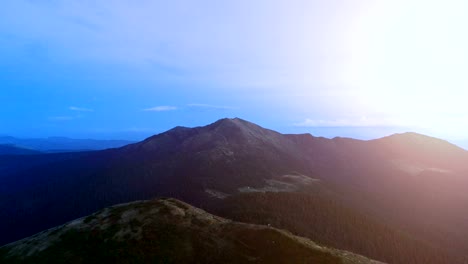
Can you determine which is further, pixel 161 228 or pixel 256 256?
pixel 161 228

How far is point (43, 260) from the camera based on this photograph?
114 meters

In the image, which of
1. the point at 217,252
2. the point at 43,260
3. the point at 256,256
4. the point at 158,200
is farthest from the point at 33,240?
the point at 256,256

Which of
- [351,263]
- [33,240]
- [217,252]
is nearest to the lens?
[351,263]

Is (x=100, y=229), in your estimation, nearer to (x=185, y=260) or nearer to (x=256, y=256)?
(x=185, y=260)

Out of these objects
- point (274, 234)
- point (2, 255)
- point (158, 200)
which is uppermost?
point (158, 200)

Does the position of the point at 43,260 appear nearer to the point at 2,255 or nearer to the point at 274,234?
the point at 2,255

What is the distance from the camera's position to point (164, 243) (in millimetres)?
113500

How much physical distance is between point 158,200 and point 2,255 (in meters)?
54.5

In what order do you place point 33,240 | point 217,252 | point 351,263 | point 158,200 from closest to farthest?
point 351,263 → point 217,252 → point 33,240 → point 158,200

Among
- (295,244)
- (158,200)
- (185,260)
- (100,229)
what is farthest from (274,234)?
(100,229)

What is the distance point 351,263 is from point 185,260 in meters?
46.9

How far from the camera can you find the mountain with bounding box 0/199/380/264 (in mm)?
106250

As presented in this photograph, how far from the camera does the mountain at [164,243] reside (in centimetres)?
10625

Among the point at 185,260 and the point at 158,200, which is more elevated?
the point at 158,200
